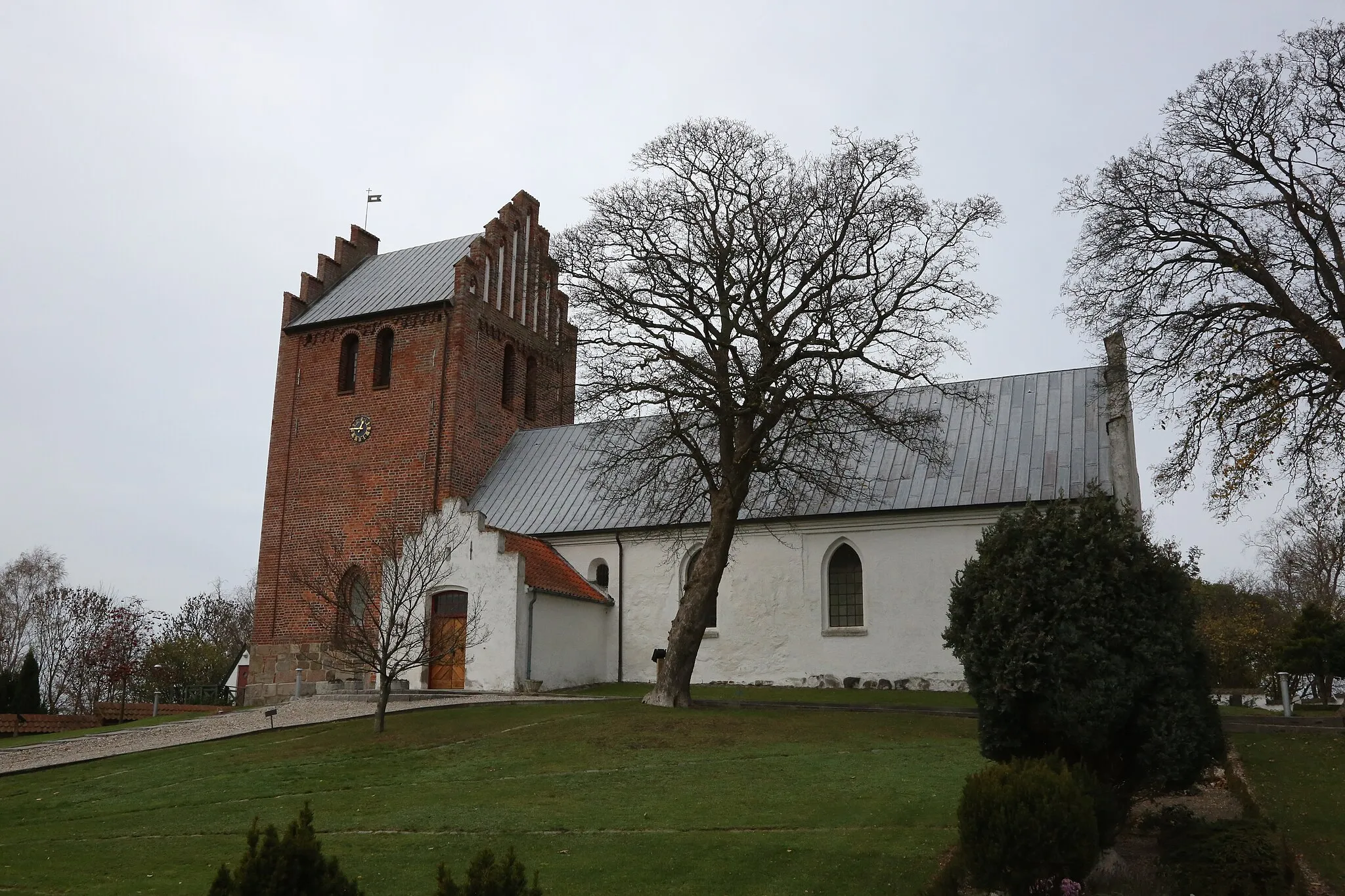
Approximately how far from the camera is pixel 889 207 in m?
20.4

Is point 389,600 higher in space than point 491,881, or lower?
higher

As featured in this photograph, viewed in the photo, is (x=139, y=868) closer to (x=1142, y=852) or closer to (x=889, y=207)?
(x=1142, y=852)

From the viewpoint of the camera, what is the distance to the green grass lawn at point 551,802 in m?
9.05

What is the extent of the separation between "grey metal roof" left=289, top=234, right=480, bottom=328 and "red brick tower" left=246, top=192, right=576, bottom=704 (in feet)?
0.23

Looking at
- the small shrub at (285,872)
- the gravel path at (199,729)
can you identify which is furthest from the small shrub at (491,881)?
the gravel path at (199,729)

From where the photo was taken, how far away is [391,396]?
3164 centimetres

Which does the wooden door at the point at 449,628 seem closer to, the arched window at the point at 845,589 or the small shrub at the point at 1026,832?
the arched window at the point at 845,589

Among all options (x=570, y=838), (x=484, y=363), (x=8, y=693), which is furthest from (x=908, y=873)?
(x=8, y=693)

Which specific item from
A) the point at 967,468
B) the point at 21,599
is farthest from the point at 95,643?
the point at 967,468

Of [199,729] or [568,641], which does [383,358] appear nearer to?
[568,641]

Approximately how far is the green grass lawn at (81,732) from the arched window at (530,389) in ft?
44.8

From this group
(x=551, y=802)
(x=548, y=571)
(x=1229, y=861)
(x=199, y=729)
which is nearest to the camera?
(x=1229, y=861)

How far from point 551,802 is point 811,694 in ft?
41.8

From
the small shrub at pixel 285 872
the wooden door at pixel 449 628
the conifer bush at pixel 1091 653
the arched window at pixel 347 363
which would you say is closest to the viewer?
the small shrub at pixel 285 872
